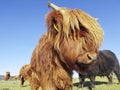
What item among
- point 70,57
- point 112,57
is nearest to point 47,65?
point 70,57

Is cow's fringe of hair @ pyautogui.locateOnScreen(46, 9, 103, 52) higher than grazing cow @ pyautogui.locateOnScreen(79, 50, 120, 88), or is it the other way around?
grazing cow @ pyautogui.locateOnScreen(79, 50, 120, 88)

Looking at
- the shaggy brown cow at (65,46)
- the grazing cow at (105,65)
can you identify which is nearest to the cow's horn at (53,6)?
the shaggy brown cow at (65,46)

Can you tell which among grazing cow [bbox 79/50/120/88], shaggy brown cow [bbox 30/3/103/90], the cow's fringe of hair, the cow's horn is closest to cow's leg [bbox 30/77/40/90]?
shaggy brown cow [bbox 30/3/103/90]

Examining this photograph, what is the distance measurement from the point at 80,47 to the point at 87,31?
29 cm

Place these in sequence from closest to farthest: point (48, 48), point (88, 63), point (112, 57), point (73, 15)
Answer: point (88, 63) < point (73, 15) < point (48, 48) < point (112, 57)

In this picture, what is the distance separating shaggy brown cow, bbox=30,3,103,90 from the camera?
4.96 metres

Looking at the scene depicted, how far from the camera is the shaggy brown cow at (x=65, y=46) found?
496 centimetres

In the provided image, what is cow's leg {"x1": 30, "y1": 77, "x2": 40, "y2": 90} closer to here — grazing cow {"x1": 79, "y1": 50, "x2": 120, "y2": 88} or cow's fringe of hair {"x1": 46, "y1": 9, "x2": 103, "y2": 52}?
cow's fringe of hair {"x1": 46, "y1": 9, "x2": 103, "y2": 52}

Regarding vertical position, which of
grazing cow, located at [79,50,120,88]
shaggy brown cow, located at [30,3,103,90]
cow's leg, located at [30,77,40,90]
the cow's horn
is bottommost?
cow's leg, located at [30,77,40,90]

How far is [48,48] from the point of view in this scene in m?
5.57

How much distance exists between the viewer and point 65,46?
200 inches

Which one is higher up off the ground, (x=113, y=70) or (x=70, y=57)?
(x=113, y=70)

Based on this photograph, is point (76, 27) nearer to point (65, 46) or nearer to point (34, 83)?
point (65, 46)

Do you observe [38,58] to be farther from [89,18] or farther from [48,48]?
[89,18]
